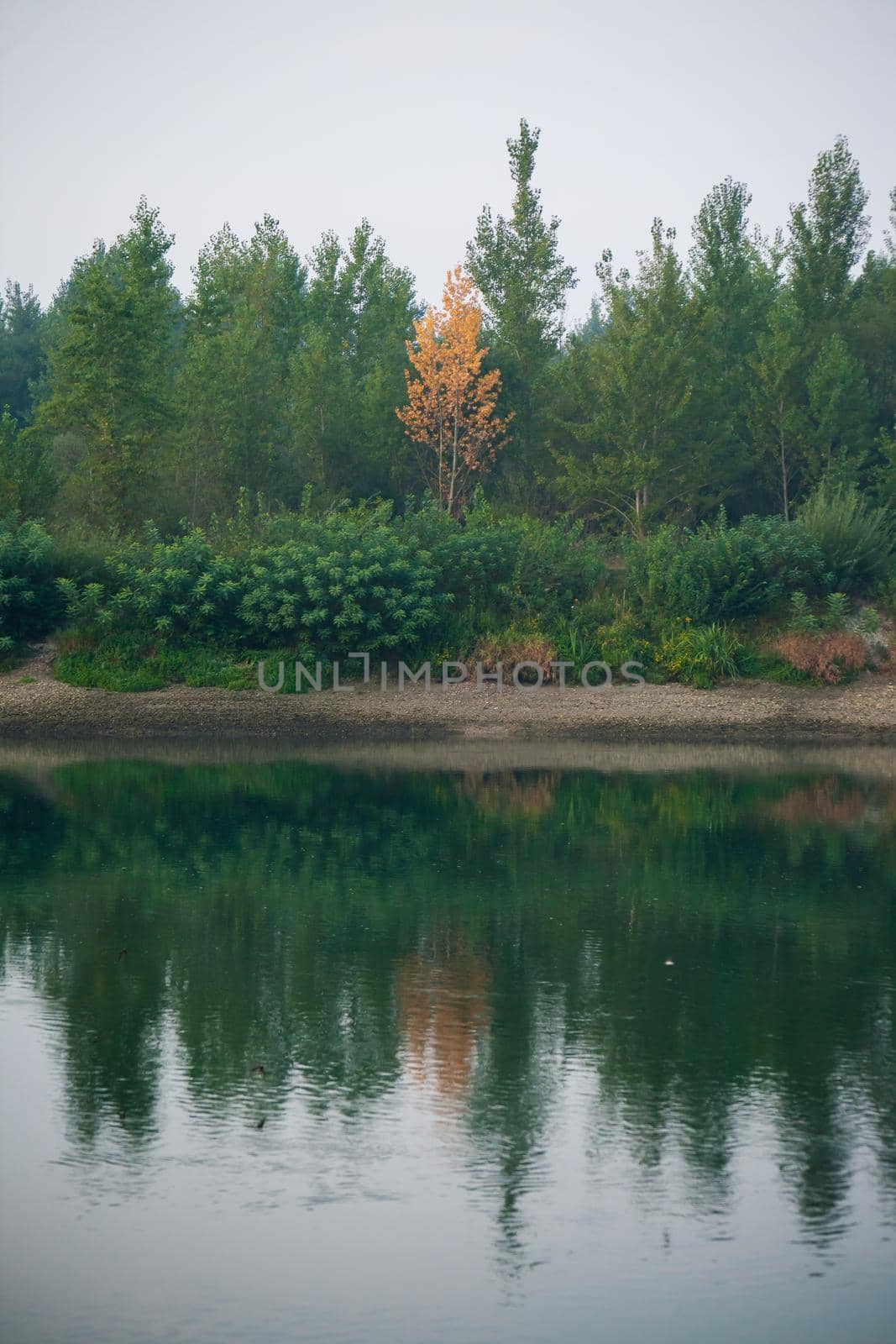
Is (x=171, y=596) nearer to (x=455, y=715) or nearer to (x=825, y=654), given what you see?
(x=455, y=715)

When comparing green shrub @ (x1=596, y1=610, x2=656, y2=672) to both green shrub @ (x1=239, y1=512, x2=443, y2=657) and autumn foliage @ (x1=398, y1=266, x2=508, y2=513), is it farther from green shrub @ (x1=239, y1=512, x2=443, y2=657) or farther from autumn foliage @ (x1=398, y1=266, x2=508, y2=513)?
autumn foliage @ (x1=398, y1=266, x2=508, y2=513)

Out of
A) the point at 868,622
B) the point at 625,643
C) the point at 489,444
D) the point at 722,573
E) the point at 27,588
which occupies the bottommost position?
the point at 625,643

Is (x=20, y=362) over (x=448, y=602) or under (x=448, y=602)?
over

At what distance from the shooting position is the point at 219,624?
3478cm

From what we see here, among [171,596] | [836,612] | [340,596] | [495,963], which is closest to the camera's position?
[495,963]

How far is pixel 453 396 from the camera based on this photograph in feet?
150

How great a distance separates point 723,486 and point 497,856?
105 ft

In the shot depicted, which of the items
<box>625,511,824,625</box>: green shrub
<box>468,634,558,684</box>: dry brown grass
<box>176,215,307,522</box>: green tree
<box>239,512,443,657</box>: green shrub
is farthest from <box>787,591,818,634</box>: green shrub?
<box>176,215,307,522</box>: green tree

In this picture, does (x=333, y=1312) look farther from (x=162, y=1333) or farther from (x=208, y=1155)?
(x=208, y=1155)

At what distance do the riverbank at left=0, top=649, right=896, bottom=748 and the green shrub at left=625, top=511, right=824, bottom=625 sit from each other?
2.85 meters

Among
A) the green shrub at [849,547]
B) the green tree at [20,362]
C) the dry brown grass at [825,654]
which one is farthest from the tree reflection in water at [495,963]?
the green tree at [20,362]

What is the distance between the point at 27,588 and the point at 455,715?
10463 mm

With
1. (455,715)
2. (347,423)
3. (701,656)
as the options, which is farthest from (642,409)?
(455,715)

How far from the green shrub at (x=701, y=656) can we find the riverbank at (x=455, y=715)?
1.66 ft
